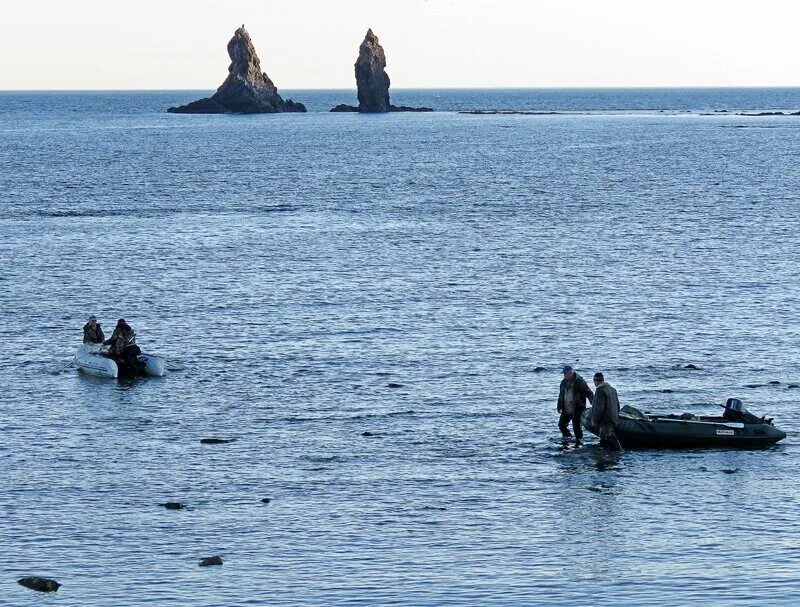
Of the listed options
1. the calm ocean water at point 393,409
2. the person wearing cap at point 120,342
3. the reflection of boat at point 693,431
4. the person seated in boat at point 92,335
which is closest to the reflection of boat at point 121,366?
the person wearing cap at point 120,342

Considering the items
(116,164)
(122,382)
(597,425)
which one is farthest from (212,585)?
(116,164)

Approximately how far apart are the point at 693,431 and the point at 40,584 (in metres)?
19.1

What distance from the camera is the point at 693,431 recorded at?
1462 inches

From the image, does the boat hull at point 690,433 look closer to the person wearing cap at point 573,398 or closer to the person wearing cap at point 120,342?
the person wearing cap at point 573,398

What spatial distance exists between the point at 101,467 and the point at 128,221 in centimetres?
6727

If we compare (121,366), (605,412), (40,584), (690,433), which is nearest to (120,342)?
(121,366)

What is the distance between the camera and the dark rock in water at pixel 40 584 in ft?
86.6

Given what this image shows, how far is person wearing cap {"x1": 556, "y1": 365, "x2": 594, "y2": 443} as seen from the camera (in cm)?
3756

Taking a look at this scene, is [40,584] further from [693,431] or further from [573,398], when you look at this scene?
[693,431]

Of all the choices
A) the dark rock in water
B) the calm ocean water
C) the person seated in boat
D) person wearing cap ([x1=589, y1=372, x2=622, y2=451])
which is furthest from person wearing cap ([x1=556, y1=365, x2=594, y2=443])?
the person seated in boat

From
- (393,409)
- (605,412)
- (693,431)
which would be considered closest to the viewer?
(605,412)

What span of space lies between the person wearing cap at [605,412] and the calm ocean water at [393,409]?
651 mm

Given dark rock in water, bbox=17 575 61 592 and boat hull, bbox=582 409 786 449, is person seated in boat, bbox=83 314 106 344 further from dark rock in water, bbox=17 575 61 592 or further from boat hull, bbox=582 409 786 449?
dark rock in water, bbox=17 575 61 592

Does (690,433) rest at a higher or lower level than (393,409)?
higher
